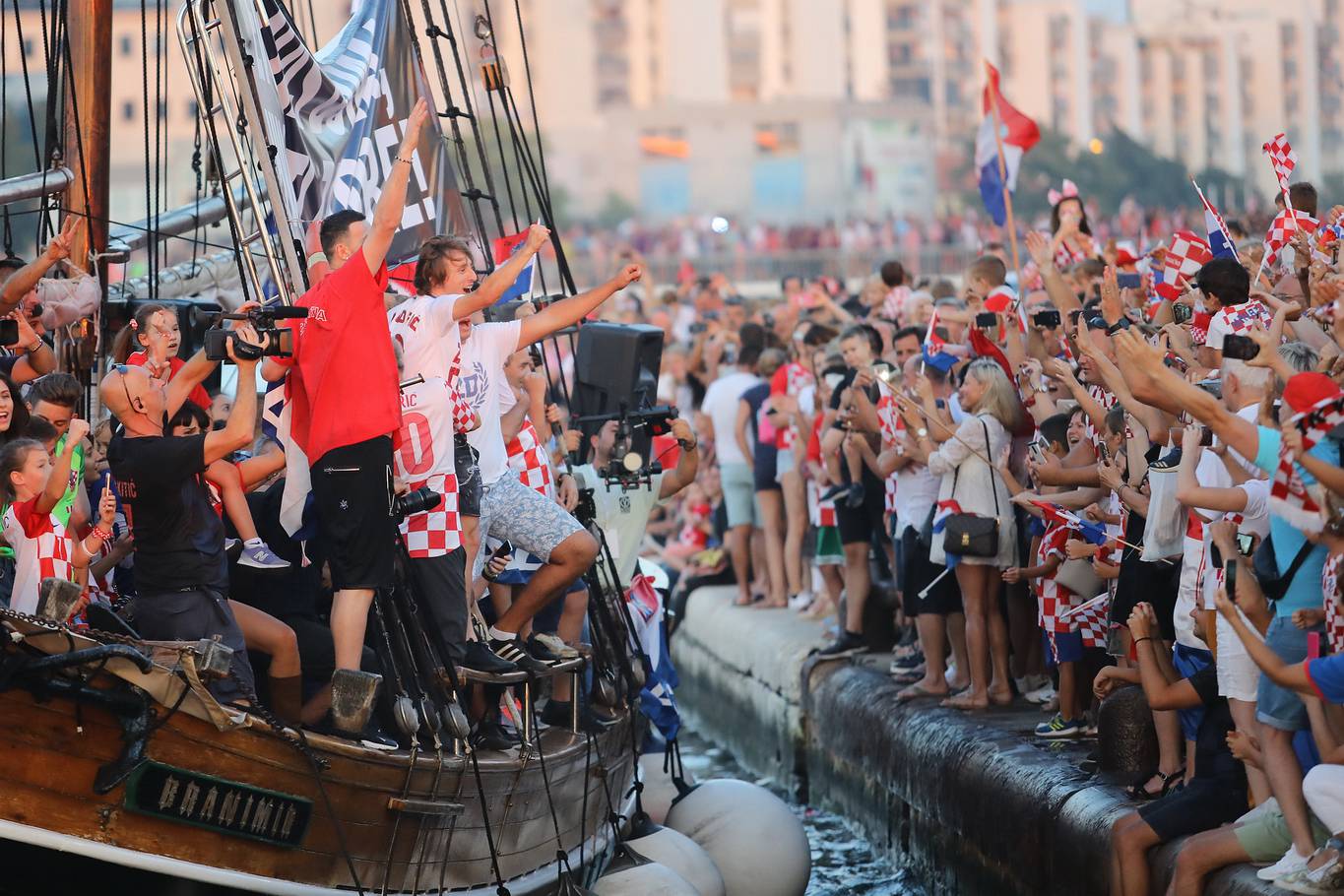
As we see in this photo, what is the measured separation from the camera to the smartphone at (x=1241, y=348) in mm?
7492

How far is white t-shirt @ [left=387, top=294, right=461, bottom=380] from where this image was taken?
897cm

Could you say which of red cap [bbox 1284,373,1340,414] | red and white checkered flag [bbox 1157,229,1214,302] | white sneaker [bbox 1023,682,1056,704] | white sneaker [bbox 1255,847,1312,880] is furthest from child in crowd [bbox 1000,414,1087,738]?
red cap [bbox 1284,373,1340,414]

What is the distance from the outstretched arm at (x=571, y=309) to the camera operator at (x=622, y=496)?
235cm

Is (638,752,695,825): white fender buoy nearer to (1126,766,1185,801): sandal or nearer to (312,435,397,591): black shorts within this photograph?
(1126,766,1185,801): sandal

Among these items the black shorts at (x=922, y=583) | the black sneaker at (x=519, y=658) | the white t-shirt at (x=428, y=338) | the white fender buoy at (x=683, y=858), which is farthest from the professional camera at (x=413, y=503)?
the black shorts at (x=922, y=583)

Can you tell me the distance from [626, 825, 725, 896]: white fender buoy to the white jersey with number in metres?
2.28

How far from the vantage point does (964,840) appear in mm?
11070

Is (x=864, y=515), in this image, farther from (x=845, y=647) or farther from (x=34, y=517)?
(x=34, y=517)

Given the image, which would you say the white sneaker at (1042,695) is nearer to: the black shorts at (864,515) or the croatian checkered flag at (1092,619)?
the croatian checkered flag at (1092,619)

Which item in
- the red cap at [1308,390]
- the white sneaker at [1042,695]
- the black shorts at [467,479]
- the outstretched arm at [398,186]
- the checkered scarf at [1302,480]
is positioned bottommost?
the white sneaker at [1042,695]

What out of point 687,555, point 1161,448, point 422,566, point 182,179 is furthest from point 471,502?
point 182,179

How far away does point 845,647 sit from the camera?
1457 centimetres

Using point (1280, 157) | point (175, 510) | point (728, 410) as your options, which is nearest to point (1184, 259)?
point (1280, 157)

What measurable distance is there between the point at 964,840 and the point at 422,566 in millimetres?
3578
